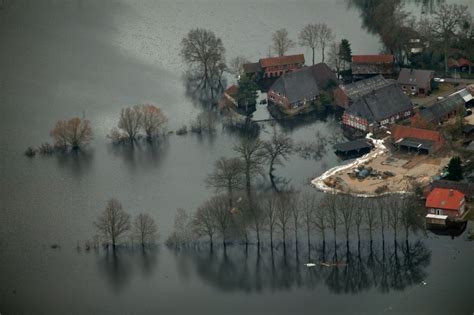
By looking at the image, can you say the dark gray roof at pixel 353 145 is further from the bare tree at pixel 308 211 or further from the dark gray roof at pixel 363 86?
the bare tree at pixel 308 211

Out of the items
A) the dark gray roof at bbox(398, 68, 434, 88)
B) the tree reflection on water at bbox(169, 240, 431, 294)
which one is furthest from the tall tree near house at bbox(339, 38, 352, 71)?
the tree reflection on water at bbox(169, 240, 431, 294)

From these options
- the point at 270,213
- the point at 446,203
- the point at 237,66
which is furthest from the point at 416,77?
the point at 270,213

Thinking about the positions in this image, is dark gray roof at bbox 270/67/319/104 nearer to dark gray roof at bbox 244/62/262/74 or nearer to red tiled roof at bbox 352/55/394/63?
dark gray roof at bbox 244/62/262/74

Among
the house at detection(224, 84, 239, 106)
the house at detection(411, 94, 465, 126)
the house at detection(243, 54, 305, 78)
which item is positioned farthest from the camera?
the house at detection(243, 54, 305, 78)

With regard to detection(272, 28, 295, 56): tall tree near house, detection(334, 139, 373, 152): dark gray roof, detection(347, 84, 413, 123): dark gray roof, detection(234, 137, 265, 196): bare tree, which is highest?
detection(272, 28, 295, 56): tall tree near house

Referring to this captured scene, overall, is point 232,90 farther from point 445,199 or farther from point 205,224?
point 445,199

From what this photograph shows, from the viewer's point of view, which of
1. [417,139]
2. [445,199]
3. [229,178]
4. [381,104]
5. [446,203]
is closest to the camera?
[446,203]
